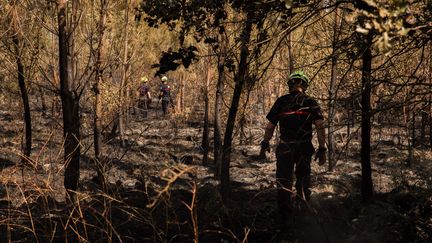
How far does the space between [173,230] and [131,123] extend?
16085mm

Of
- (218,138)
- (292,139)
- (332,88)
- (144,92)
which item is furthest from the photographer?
(144,92)

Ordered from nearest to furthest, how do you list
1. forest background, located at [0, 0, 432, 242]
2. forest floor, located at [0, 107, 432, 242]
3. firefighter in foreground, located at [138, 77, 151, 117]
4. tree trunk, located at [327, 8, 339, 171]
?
forest floor, located at [0, 107, 432, 242] < forest background, located at [0, 0, 432, 242] < tree trunk, located at [327, 8, 339, 171] < firefighter in foreground, located at [138, 77, 151, 117]

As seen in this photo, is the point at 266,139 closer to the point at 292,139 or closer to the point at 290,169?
the point at 292,139

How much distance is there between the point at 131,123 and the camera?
2109 centimetres

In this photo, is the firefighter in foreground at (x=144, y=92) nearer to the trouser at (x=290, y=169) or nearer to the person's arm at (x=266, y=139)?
the person's arm at (x=266, y=139)

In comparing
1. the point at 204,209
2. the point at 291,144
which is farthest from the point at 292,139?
the point at 204,209

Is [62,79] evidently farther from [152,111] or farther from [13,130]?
[152,111]

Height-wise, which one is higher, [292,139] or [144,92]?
[144,92]

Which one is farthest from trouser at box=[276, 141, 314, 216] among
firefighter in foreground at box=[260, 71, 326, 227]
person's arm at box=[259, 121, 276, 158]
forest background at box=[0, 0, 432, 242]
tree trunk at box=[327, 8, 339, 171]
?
tree trunk at box=[327, 8, 339, 171]

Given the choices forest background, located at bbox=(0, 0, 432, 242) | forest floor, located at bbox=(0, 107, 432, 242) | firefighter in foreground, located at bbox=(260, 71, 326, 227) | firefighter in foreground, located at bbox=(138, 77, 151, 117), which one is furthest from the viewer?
firefighter in foreground, located at bbox=(138, 77, 151, 117)

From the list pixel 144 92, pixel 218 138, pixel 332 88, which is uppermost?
pixel 144 92

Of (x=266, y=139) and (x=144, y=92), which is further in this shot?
(x=144, y=92)

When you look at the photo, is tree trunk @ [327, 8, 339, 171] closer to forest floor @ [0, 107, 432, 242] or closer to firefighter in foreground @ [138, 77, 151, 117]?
forest floor @ [0, 107, 432, 242]

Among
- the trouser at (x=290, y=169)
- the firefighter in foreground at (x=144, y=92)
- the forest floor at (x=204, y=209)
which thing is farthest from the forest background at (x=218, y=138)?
the firefighter in foreground at (x=144, y=92)
